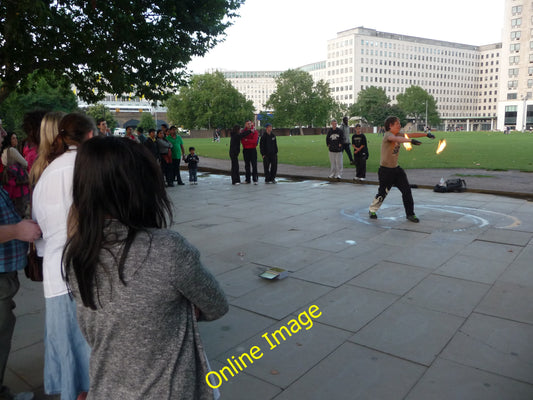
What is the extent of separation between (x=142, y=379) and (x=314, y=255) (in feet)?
14.9

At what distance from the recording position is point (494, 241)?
20.9 feet

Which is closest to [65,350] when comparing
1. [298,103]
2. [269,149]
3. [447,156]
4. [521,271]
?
[521,271]

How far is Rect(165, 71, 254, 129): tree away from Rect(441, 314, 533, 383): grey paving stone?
270 ft

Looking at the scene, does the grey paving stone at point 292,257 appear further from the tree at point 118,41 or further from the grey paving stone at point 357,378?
the tree at point 118,41

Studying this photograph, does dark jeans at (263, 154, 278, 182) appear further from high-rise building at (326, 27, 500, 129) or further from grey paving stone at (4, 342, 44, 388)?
high-rise building at (326, 27, 500, 129)

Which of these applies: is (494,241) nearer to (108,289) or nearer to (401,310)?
(401,310)

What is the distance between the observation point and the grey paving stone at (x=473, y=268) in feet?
16.0

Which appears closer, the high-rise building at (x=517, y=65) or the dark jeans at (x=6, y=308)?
the dark jeans at (x=6, y=308)

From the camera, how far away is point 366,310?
4055 millimetres

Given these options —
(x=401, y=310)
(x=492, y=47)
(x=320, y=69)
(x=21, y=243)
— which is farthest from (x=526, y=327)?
(x=492, y=47)

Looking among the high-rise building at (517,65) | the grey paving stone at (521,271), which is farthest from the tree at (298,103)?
the grey paving stone at (521,271)

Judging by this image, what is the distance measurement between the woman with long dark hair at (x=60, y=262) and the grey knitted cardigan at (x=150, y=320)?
969mm

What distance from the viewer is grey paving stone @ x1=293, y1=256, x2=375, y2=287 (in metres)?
4.90

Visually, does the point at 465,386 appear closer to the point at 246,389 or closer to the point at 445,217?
the point at 246,389
